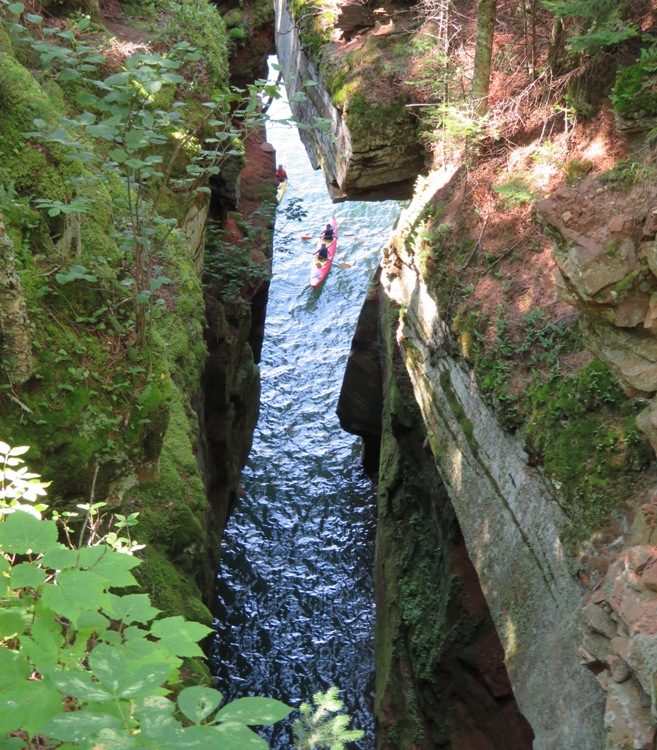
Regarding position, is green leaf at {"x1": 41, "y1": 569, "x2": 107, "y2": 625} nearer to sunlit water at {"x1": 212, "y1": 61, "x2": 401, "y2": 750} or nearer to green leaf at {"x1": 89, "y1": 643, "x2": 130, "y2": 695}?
green leaf at {"x1": 89, "y1": 643, "x2": 130, "y2": 695}

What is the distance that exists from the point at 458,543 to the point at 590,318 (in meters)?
4.49

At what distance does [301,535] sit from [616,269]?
9.76 m

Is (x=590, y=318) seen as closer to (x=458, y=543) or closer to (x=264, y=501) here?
(x=458, y=543)

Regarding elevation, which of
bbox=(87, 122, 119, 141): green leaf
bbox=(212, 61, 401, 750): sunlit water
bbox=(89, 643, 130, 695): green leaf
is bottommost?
bbox=(212, 61, 401, 750): sunlit water

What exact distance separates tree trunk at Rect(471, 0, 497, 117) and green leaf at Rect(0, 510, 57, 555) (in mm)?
8027

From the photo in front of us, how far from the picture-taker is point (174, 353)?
303 inches

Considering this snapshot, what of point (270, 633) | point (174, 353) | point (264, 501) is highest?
point (174, 353)

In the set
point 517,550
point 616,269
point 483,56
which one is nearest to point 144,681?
point 616,269

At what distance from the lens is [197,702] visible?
6.07 feet

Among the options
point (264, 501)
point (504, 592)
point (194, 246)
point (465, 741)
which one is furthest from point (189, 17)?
point (465, 741)

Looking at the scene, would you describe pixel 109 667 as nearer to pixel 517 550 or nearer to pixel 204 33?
pixel 517 550

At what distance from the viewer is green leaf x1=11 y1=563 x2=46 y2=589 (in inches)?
86.3

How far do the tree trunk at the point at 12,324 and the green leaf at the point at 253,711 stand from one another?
10.0 ft

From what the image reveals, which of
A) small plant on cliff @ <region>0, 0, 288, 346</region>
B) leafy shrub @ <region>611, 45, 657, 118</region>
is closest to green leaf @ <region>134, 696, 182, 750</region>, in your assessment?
small plant on cliff @ <region>0, 0, 288, 346</region>
